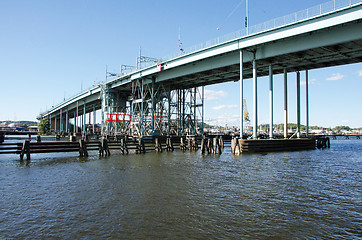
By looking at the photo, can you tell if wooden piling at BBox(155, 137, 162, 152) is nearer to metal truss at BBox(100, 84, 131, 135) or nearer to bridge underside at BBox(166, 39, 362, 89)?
bridge underside at BBox(166, 39, 362, 89)

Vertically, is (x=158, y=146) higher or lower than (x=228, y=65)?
lower

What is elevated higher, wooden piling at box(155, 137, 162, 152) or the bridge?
the bridge

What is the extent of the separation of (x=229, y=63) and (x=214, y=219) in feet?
110

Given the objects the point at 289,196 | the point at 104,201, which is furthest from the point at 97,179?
the point at 289,196

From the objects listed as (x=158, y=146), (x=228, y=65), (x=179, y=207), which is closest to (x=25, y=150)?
(x=158, y=146)

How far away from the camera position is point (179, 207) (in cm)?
926

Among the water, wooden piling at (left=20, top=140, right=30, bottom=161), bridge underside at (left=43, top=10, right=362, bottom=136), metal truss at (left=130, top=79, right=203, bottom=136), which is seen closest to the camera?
the water

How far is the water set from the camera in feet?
23.3

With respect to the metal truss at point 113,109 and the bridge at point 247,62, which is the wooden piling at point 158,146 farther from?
the metal truss at point 113,109

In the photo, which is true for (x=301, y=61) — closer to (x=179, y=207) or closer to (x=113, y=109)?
(x=179, y=207)

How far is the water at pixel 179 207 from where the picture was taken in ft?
23.3

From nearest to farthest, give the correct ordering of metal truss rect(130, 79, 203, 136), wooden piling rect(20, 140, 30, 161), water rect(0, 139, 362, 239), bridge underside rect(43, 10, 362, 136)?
water rect(0, 139, 362, 239), wooden piling rect(20, 140, 30, 161), bridge underside rect(43, 10, 362, 136), metal truss rect(130, 79, 203, 136)

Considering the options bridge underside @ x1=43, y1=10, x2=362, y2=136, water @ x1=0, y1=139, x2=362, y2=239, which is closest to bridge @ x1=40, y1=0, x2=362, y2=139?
bridge underside @ x1=43, y1=10, x2=362, y2=136

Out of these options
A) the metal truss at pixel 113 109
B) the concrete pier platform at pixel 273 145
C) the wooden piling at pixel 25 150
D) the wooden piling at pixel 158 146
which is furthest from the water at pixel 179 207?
the metal truss at pixel 113 109
